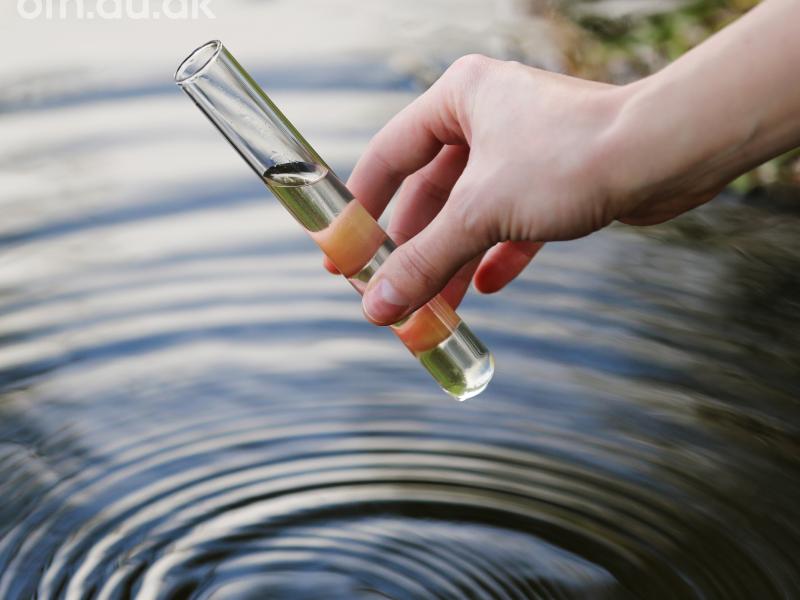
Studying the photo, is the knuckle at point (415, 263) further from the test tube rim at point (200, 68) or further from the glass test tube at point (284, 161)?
the test tube rim at point (200, 68)

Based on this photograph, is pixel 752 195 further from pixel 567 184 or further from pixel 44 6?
pixel 44 6

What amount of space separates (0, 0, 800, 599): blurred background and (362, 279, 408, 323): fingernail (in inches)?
15.7

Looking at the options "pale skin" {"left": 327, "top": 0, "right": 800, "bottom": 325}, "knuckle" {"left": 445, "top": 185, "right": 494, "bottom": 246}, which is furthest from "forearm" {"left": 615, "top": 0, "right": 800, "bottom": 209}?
"knuckle" {"left": 445, "top": 185, "right": 494, "bottom": 246}

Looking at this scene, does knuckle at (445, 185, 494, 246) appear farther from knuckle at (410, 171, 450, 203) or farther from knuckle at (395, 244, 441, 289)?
knuckle at (410, 171, 450, 203)

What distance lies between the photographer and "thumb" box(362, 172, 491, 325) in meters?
1.31

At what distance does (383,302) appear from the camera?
1.33 m

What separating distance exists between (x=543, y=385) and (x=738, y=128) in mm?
759

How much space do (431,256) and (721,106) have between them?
357 millimetres

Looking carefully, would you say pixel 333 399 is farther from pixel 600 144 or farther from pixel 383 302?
pixel 600 144

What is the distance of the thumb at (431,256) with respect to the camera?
4.31 ft

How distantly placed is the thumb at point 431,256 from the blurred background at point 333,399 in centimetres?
42

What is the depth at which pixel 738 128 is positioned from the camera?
49.4 inches

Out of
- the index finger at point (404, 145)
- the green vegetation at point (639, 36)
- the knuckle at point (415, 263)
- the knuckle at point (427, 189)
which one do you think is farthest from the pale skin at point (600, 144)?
the green vegetation at point (639, 36)

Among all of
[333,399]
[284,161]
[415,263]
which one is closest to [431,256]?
[415,263]
